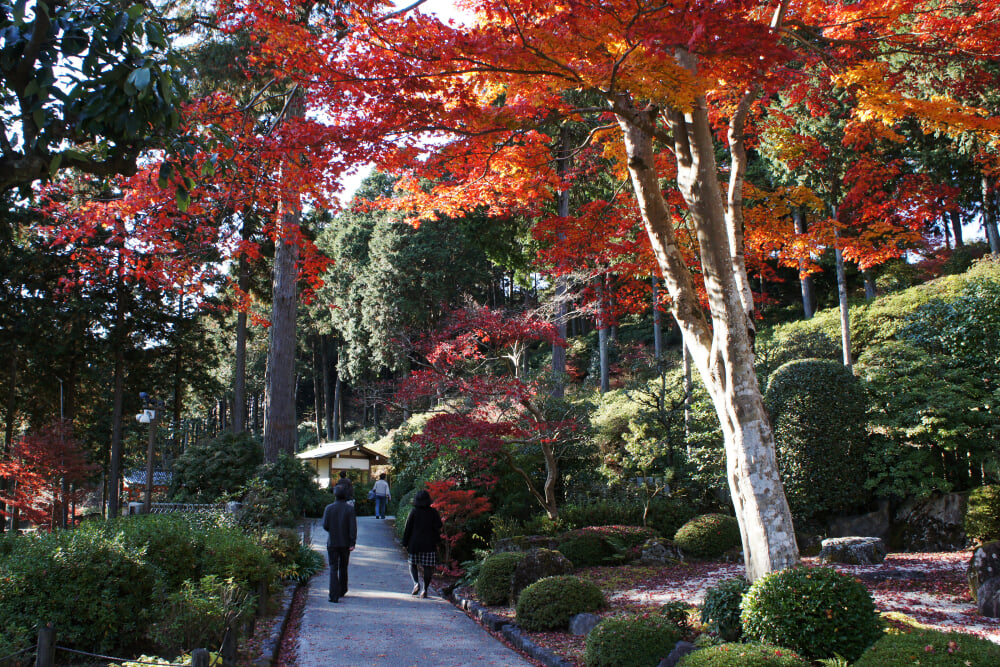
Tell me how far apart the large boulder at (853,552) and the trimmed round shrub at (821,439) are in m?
2.04

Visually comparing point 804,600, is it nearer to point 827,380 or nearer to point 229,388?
point 827,380

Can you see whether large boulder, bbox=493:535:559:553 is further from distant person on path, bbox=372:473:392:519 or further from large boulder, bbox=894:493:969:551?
distant person on path, bbox=372:473:392:519

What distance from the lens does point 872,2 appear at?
6.90 m

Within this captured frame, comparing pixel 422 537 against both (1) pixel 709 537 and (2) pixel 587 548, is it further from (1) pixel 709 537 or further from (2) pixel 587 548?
(1) pixel 709 537

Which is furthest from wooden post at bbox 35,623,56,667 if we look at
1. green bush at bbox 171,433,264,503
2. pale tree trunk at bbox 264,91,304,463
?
green bush at bbox 171,433,264,503

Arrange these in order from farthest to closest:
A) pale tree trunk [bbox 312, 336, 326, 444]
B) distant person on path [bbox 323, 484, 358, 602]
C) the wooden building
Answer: pale tree trunk [bbox 312, 336, 326, 444]
the wooden building
distant person on path [bbox 323, 484, 358, 602]

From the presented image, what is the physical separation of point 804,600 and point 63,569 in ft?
18.4

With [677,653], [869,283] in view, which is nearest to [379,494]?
[677,653]

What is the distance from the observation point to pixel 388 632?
Answer: 6512 mm

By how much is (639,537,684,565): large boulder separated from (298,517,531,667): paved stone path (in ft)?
10.7

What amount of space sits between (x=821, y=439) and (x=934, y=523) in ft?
6.35

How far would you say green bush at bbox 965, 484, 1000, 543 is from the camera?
8.56 metres

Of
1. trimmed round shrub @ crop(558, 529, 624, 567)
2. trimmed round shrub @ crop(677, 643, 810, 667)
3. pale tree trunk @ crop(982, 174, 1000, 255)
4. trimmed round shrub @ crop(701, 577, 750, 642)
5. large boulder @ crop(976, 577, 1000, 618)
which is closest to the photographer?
trimmed round shrub @ crop(677, 643, 810, 667)

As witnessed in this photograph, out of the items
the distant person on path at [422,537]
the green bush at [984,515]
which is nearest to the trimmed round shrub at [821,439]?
the green bush at [984,515]
